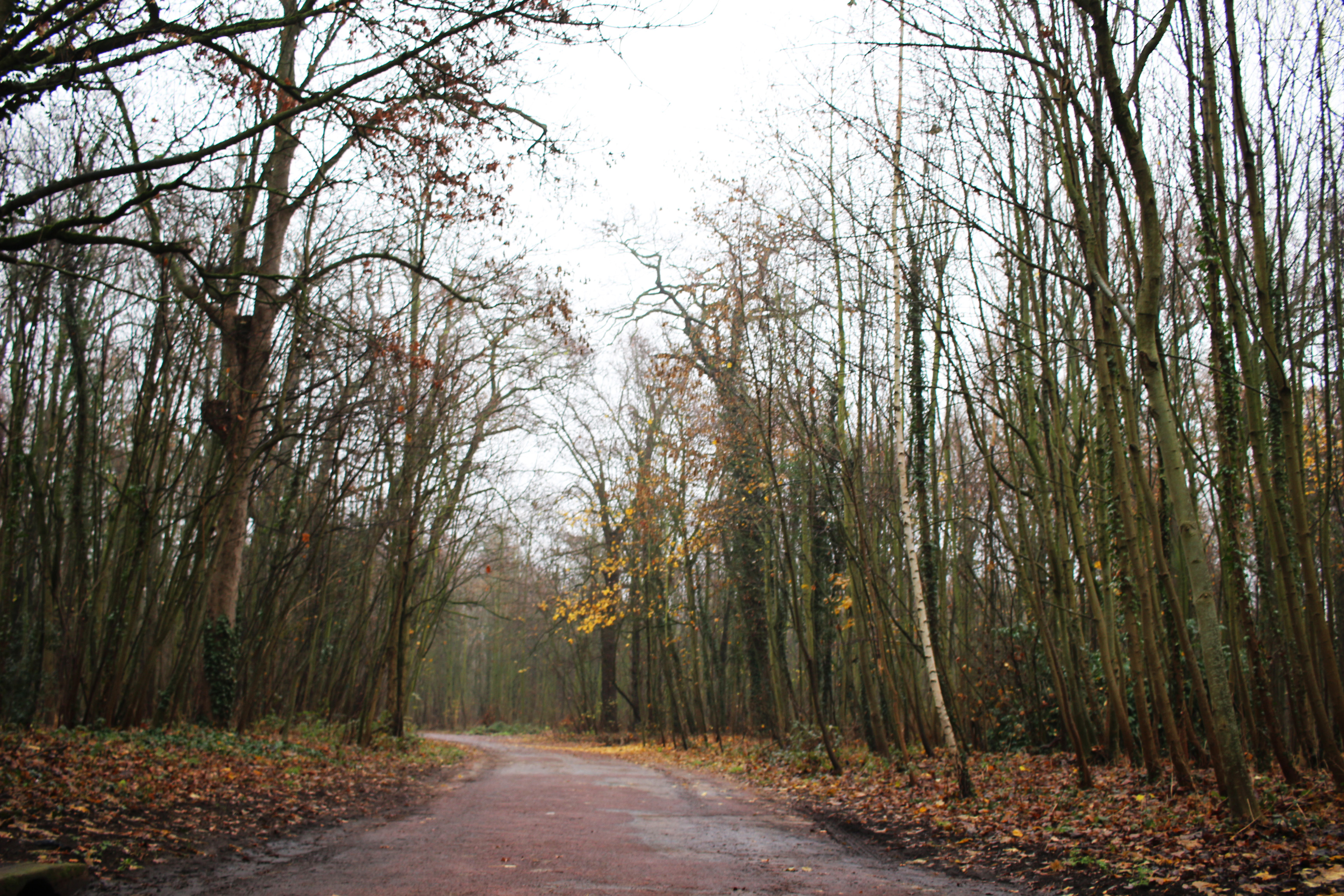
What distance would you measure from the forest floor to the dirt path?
476mm

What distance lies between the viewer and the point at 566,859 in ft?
17.2

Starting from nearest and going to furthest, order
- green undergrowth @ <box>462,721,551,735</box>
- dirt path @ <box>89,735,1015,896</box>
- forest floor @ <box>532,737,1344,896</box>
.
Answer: forest floor @ <box>532,737,1344,896</box> < dirt path @ <box>89,735,1015,896</box> < green undergrowth @ <box>462,721,551,735</box>

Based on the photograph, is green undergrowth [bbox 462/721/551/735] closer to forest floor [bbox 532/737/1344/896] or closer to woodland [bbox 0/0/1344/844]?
woodland [bbox 0/0/1344/844]

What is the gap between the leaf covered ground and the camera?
15.8 feet

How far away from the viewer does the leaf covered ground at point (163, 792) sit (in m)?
4.82

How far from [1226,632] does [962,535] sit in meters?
7.73

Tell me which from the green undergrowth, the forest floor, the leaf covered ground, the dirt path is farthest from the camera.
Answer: the green undergrowth

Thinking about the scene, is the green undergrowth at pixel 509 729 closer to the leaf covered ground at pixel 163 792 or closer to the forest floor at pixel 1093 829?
the leaf covered ground at pixel 163 792

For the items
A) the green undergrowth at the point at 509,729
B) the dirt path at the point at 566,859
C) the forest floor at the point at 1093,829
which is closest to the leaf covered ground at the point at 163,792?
the dirt path at the point at 566,859

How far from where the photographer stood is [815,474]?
1366cm

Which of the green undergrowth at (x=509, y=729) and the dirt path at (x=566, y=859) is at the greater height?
the dirt path at (x=566, y=859)

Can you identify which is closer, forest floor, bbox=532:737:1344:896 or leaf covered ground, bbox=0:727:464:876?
forest floor, bbox=532:737:1344:896

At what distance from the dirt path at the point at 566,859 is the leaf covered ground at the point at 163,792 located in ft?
1.44

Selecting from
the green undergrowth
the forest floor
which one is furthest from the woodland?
the green undergrowth
